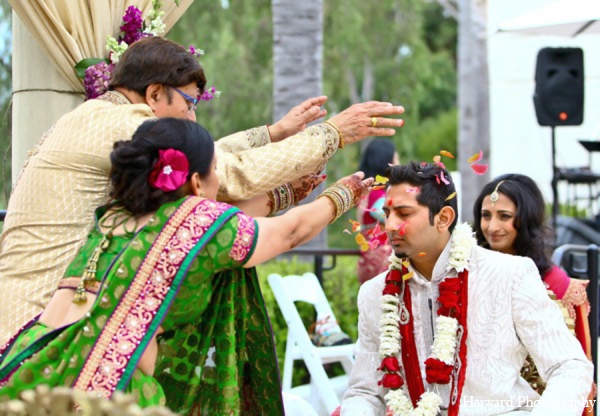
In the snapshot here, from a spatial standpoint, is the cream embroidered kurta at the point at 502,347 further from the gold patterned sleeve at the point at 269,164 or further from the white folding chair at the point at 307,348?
the white folding chair at the point at 307,348

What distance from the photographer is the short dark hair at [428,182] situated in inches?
142

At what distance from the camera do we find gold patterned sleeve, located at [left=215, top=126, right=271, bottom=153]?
3.72 meters

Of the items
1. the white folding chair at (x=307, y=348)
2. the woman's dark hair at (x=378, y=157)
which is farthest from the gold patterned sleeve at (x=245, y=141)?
the woman's dark hair at (x=378, y=157)

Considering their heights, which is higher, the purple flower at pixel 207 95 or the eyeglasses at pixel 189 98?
the purple flower at pixel 207 95

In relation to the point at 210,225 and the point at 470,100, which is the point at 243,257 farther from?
the point at 470,100

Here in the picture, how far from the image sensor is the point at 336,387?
5848mm

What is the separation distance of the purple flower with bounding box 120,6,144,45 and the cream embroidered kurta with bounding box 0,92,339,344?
598 millimetres

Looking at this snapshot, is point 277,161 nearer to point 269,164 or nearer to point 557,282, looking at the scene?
point 269,164

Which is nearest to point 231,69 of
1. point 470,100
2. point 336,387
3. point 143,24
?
point 470,100

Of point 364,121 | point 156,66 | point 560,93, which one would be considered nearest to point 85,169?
point 156,66

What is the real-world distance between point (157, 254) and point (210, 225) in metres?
0.18

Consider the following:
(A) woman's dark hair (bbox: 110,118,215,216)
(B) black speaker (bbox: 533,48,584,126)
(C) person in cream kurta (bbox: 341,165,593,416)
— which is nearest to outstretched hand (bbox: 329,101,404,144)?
(C) person in cream kurta (bbox: 341,165,593,416)

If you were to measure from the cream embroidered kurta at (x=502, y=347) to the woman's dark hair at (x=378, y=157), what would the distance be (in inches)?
140

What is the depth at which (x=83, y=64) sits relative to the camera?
3719mm
